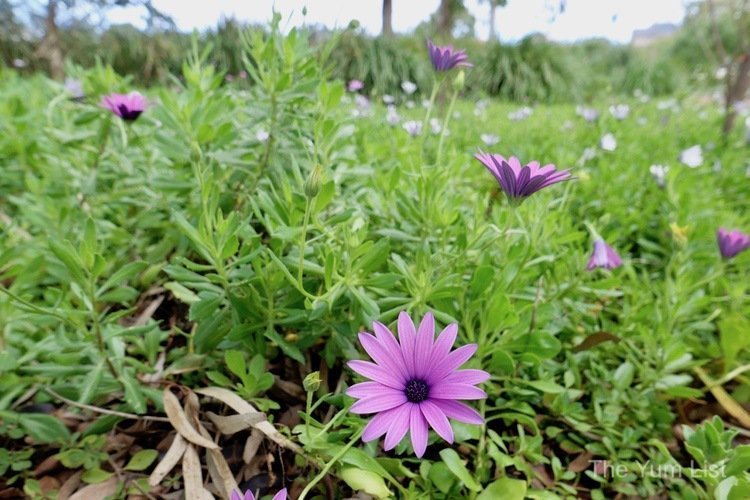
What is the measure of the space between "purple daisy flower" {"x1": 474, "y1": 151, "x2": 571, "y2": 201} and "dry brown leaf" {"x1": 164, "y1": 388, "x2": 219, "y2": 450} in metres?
0.72

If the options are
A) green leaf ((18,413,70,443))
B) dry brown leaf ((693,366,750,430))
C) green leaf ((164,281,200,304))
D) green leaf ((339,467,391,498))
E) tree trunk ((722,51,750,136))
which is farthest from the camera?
tree trunk ((722,51,750,136))

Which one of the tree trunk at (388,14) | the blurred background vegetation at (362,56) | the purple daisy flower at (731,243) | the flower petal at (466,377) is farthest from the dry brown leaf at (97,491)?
the tree trunk at (388,14)

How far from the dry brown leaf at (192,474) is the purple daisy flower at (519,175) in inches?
30.3

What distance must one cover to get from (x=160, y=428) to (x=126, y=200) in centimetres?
70

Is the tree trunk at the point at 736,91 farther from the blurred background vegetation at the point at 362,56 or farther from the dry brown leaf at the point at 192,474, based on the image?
the blurred background vegetation at the point at 362,56

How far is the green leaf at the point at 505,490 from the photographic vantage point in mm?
909

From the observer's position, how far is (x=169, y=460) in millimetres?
978

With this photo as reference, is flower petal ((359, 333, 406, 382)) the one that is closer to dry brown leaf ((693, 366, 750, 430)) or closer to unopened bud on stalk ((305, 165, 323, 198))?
unopened bud on stalk ((305, 165, 323, 198))

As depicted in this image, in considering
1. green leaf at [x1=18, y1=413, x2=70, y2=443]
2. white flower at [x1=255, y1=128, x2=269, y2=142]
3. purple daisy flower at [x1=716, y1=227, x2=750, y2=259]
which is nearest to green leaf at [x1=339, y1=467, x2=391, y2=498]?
green leaf at [x1=18, y1=413, x2=70, y2=443]

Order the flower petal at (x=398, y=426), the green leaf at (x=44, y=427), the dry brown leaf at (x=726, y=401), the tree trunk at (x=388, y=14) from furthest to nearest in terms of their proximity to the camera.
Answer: the tree trunk at (x=388, y=14) < the dry brown leaf at (x=726, y=401) < the green leaf at (x=44, y=427) < the flower petal at (x=398, y=426)

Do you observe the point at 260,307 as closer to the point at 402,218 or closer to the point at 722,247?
the point at 402,218

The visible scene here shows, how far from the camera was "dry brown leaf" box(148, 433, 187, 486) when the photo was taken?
3.11 ft

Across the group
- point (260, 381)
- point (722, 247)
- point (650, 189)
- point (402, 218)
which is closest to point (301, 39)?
point (402, 218)

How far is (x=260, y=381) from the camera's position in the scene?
1.00m
